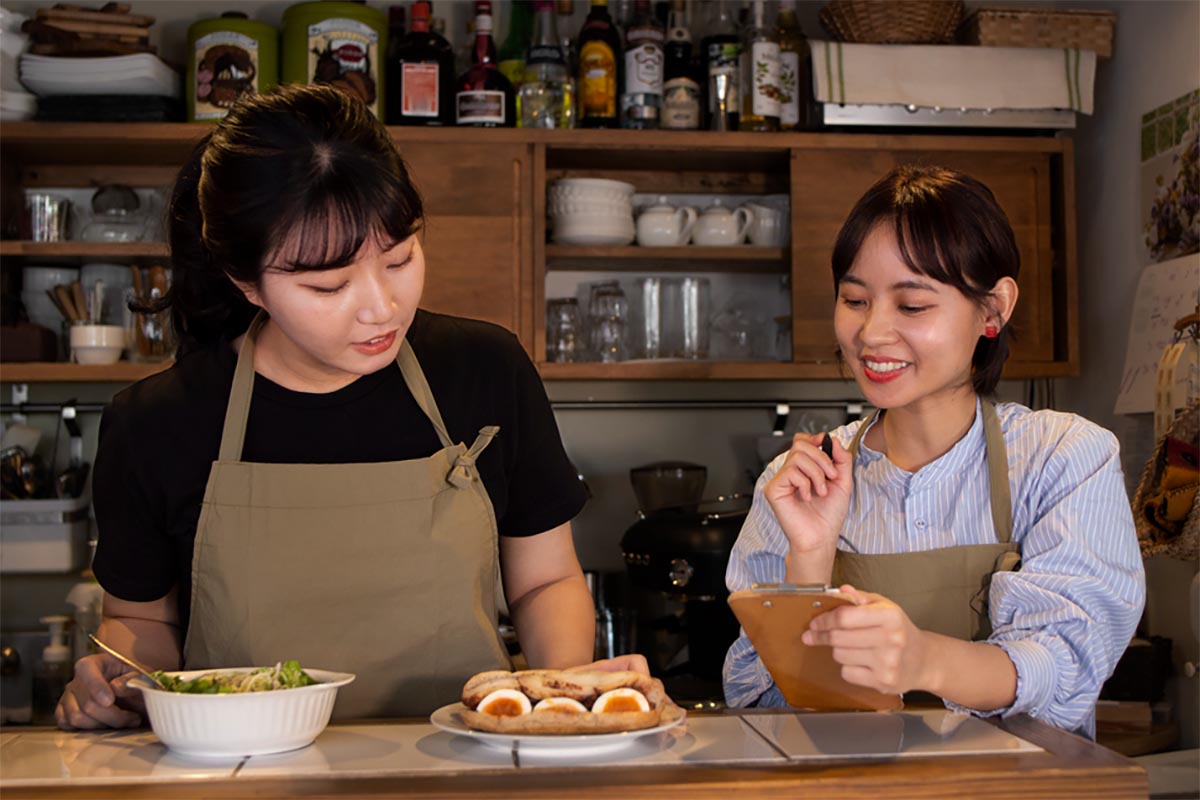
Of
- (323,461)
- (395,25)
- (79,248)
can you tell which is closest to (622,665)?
(323,461)

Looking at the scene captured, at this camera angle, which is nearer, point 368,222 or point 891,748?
point 891,748

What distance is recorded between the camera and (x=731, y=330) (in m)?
3.05

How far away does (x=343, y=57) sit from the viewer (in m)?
2.81

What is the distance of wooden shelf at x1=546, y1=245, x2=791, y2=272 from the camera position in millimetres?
2883

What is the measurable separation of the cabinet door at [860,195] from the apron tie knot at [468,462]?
61.3 inches

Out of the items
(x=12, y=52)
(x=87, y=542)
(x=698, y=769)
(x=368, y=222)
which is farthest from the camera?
(x=87, y=542)

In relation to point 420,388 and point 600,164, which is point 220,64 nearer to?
point 600,164

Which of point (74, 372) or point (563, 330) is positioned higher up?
point (563, 330)

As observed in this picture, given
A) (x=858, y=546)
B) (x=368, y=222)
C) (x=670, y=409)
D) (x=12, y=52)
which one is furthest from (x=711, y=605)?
(x=12, y=52)

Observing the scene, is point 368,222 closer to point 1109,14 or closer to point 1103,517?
point 1103,517

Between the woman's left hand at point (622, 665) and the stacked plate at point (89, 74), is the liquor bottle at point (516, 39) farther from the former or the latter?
the woman's left hand at point (622, 665)

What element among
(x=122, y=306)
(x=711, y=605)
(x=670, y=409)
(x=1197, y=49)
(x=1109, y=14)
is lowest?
(x=711, y=605)

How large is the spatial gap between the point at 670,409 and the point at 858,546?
5.47 ft

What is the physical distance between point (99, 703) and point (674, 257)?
1.94 meters
